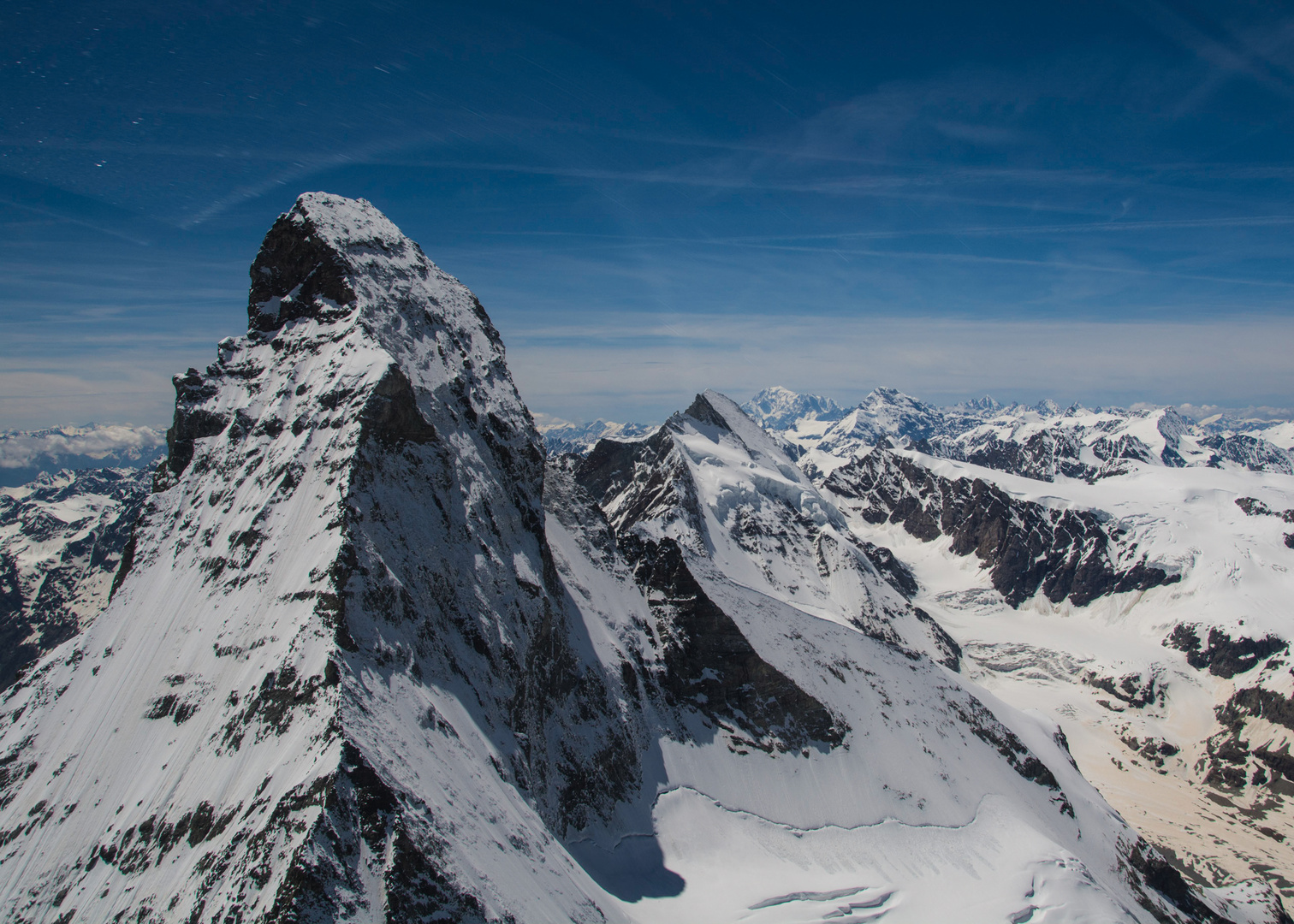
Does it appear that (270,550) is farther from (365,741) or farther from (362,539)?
(365,741)

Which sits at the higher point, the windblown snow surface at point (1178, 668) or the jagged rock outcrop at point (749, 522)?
the jagged rock outcrop at point (749, 522)

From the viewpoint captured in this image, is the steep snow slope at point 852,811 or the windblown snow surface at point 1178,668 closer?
the steep snow slope at point 852,811

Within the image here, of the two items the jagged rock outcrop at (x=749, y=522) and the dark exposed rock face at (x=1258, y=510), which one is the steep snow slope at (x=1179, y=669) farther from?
the jagged rock outcrop at (x=749, y=522)

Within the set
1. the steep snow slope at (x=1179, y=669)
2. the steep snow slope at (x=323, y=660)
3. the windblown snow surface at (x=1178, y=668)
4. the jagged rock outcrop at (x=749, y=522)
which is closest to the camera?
the steep snow slope at (x=323, y=660)

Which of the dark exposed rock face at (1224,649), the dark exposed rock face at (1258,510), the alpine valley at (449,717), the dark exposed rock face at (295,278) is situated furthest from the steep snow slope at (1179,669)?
the dark exposed rock face at (295,278)

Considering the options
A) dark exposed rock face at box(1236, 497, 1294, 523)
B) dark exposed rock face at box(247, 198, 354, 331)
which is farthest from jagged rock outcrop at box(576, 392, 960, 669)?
dark exposed rock face at box(1236, 497, 1294, 523)

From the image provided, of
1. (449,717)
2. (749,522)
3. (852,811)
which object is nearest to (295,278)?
(449,717)
